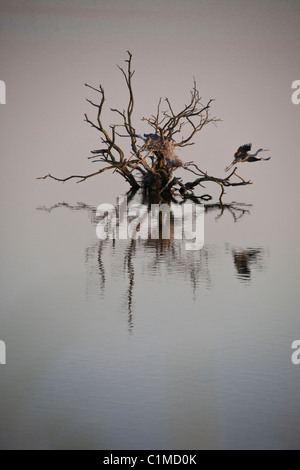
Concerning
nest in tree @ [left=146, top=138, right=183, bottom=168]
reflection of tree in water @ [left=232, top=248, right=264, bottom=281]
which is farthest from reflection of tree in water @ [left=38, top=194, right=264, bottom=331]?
nest in tree @ [left=146, top=138, right=183, bottom=168]

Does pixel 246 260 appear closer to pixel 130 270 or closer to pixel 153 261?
pixel 153 261

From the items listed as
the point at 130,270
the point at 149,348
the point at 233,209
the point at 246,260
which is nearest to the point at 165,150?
the point at 233,209

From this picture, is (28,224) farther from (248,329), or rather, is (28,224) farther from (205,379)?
(205,379)

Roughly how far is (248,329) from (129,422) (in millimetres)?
1391

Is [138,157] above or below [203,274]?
above

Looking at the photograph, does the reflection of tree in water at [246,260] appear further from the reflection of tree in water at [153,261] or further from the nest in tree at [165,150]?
the nest in tree at [165,150]

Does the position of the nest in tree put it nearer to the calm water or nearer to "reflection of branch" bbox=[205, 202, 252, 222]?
"reflection of branch" bbox=[205, 202, 252, 222]

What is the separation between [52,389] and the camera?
354 cm

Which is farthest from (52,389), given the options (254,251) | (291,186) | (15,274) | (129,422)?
(291,186)

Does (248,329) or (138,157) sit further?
(138,157)

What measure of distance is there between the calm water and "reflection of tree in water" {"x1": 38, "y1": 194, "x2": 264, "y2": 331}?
1 centimetres

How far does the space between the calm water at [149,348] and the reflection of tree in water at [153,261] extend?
1 centimetres

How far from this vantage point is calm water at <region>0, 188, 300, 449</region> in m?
3.20

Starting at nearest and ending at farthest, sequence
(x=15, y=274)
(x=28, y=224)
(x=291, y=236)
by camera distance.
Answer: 1. (x=15, y=274)
2. (x=291, y=236)
3. (x=28, y=224)
